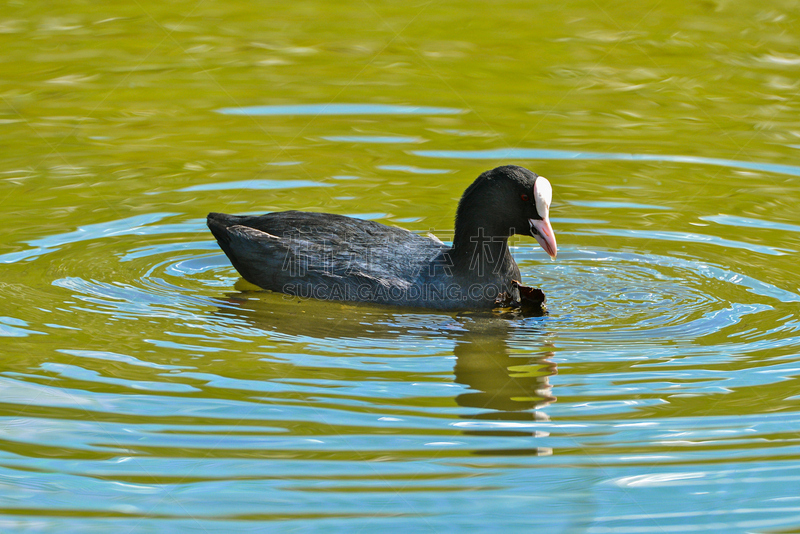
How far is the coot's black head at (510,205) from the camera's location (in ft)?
20.2

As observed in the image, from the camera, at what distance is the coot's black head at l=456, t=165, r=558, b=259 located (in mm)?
6152

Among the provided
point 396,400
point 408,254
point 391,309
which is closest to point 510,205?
point 408,254

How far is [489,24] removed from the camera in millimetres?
11766

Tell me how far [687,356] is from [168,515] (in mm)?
2881

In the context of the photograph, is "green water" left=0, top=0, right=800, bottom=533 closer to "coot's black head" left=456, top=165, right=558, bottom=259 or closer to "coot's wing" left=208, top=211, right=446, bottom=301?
"coot's wing" left=208, top=211, right=446, bottom=301

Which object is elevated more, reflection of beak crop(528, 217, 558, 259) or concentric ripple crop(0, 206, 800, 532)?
reflection of beak crop(528, 217, 558, 259)

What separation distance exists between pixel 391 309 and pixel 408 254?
16.5 inches

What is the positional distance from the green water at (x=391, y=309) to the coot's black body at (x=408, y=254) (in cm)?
17

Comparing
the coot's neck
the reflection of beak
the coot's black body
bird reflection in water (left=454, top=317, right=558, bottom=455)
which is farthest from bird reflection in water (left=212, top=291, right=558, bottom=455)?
the reflection of beak

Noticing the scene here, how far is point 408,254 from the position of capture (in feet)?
21.2

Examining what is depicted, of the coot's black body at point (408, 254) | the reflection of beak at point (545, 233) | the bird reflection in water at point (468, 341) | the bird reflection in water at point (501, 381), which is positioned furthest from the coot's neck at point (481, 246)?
the bird reflection in water at point (501, 381)

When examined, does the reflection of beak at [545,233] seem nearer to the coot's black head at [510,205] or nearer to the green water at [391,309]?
the coot's black head at [510,205]

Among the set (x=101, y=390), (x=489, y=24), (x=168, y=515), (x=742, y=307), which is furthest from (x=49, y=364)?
(x=489, y=24)

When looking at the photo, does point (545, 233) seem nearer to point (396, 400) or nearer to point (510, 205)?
point (510, 205)
